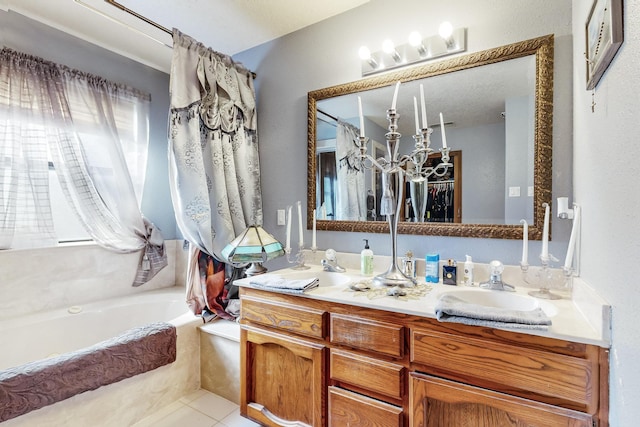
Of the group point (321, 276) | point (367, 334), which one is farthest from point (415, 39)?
point (367, 334)

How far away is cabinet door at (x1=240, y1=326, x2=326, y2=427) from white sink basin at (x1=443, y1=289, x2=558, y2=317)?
27.3 inches

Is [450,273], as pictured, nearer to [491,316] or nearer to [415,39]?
[491,316]

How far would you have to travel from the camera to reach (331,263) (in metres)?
1.87

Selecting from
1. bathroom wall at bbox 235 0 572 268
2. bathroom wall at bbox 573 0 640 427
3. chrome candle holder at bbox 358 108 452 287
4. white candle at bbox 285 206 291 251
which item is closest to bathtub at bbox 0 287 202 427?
white candle at bbox 285 206 291 251

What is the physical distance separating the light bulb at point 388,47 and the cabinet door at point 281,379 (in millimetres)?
1638

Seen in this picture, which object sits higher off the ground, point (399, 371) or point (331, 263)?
point (331, 263)

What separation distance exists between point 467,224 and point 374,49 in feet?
3.86

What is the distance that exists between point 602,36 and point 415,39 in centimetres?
99

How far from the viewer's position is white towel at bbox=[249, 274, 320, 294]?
1.43m

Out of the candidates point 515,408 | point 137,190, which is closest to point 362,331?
point 515,408

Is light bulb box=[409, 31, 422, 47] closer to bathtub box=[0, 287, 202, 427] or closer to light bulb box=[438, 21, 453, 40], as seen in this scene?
light bulb box=[438, 21, 453, 40]

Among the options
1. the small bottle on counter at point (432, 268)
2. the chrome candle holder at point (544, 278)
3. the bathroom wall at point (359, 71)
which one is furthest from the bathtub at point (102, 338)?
the chrome candle holder at point (544, 278)

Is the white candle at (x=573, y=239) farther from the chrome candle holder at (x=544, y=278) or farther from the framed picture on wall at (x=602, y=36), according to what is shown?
the framed picture on wall at (x=602, y=36)

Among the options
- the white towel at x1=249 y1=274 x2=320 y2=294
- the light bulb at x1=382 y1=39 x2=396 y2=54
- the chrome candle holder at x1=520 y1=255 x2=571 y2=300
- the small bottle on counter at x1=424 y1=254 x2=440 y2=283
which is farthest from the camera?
the light bulb at x1=382 y1=39 x2=396 y2=54
